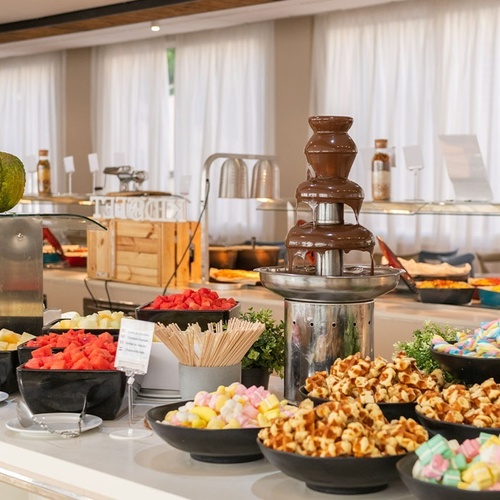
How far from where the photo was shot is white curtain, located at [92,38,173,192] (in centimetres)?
1088

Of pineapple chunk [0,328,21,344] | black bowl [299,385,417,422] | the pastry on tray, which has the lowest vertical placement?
the pastry on tray

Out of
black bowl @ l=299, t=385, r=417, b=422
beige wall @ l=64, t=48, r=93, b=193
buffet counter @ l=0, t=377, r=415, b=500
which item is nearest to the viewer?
buffet counter @ l=0, t=377, r=415, b=500

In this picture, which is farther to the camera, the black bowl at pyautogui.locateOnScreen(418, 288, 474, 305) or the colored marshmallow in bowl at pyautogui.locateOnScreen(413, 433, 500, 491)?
the black bowl at pyautogui.locateOnScreen(418, 288, 474, 305)

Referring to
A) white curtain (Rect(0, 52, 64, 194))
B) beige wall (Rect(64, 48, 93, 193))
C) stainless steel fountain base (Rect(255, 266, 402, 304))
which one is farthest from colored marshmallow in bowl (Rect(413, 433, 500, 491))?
white curtain (Rect(0, 52, 64, 194))

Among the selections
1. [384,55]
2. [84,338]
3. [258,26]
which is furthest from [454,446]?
[258,26]

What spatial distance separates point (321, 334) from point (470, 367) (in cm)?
38

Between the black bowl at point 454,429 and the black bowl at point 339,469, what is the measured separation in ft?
0.58

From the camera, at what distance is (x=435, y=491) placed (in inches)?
61.4

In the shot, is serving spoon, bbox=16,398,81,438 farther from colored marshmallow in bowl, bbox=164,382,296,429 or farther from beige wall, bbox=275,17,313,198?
beige wall, bbox=275,17,313,198

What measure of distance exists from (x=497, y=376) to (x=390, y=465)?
563 mm

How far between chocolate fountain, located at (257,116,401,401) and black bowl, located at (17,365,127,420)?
1.45 feet

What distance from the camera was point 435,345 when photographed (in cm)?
235

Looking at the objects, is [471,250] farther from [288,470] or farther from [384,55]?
[288,470]

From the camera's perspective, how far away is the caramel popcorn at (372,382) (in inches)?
81.0
